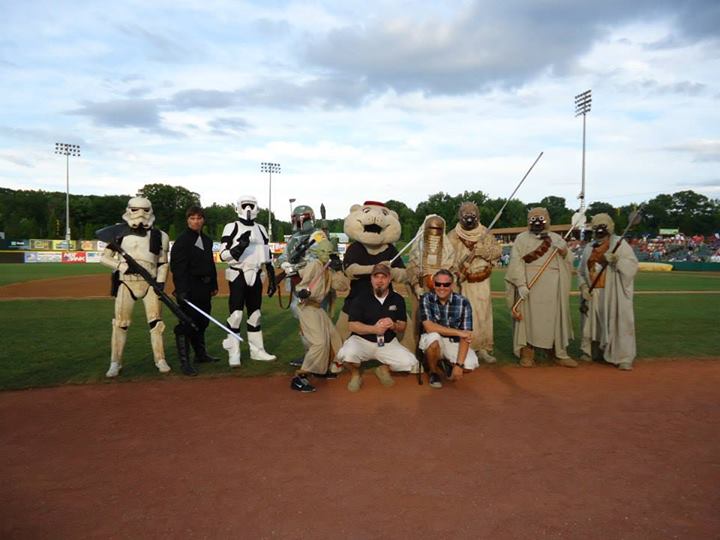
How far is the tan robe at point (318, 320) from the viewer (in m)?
5.71

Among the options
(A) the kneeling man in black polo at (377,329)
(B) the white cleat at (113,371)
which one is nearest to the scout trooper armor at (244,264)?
(B) the white cleat at (113,371)

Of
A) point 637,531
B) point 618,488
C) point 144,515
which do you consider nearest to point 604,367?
point 618,488

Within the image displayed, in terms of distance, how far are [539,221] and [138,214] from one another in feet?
17.8

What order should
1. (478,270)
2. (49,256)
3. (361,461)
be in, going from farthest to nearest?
(49,256), (478,270), (361,461)

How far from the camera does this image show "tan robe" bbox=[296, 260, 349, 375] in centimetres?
571

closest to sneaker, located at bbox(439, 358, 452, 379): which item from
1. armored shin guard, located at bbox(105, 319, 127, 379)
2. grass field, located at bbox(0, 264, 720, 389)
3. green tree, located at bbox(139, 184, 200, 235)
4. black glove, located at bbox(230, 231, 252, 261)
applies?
A: grass field, located at bbox(0, 264, 720, 389)

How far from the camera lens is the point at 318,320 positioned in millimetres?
5844

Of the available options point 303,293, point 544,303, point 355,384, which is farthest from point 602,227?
point 303,293

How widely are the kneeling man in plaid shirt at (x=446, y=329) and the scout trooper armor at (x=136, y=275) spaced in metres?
3.44

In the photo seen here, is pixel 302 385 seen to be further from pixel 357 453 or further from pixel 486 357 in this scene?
pixel 486 357

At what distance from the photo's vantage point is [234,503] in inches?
126

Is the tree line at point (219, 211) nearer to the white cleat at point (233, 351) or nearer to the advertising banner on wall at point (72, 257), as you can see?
the advertising banner on wall at point (72, 257)

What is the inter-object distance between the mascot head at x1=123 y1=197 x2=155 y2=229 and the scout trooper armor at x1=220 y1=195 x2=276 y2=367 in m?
1.02

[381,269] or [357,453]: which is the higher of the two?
[381,269]
